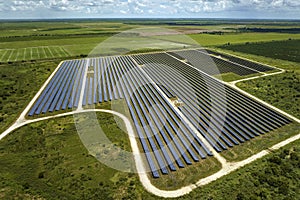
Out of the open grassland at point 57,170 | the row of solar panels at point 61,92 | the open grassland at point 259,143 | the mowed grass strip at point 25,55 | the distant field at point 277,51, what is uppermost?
the mowed grass strip at point 25,55

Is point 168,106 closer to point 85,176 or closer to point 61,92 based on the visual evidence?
point 85,176

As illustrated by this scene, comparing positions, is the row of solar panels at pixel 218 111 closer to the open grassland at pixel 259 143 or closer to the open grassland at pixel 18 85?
the open grassland at pixel 259 143

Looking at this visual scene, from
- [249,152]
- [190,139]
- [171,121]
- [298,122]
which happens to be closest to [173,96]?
[171,121]

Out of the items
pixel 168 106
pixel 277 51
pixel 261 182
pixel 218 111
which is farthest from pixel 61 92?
pixel 277 51

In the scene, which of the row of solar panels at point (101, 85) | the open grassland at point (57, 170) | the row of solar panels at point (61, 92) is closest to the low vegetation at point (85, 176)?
the open grassland at point (57, 170)

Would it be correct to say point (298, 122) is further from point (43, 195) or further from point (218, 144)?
point (43, 195)

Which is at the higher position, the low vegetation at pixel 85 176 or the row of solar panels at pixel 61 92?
the row of solar panels at pixel 61 92

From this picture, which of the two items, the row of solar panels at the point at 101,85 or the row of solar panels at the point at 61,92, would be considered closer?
the row of solar panels at the point at 61,92

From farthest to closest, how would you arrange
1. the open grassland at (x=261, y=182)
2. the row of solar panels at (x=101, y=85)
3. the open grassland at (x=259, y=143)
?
1. the row of solar panels at (x=101, y=85)
2. the open grassland at (x=259, y=143)
3. the open grassland at (x=261, y=182)
